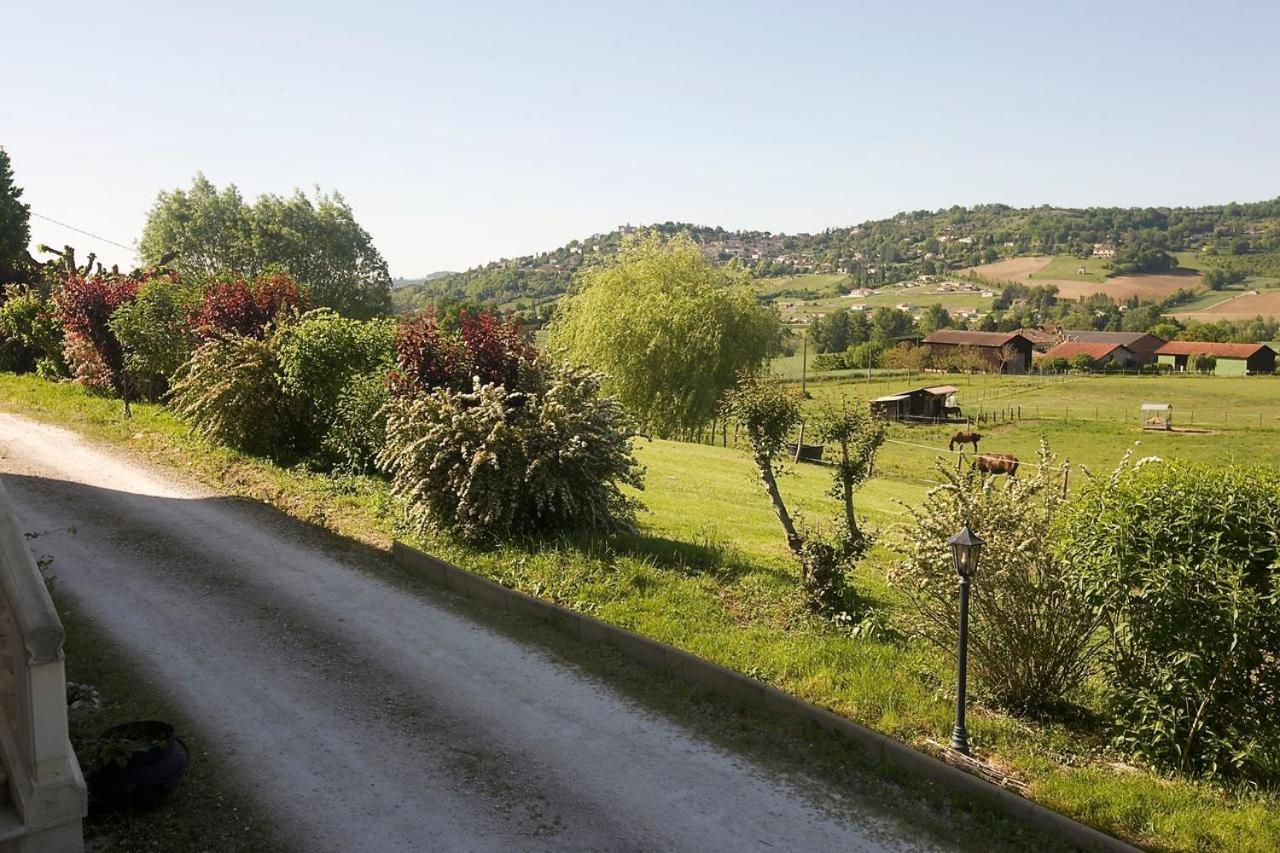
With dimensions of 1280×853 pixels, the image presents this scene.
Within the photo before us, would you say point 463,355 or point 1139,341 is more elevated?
point 463,355

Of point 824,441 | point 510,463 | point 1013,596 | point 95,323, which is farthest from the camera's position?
point 95,323

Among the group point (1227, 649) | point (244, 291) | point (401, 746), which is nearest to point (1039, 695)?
point (1227, 649)

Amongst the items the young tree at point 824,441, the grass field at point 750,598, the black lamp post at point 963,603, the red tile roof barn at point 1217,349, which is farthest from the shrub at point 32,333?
the red tile roof barn at point 1217,349

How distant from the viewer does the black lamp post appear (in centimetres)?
752

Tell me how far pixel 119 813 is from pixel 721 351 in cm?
3259

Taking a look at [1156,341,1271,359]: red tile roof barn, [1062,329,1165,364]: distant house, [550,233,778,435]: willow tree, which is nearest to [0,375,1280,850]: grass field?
[550,233,778,435]: willow tree

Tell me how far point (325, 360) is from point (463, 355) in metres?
3.68

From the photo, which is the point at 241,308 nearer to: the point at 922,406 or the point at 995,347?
the point at 922,406

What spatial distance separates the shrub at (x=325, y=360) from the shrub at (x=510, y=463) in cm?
368

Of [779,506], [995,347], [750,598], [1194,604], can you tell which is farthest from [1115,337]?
[1194,604]

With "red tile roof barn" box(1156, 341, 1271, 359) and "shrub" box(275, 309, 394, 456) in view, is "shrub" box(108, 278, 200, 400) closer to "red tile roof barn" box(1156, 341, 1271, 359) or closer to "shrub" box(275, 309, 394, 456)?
"shrub" box(275, 309, 394, 456)

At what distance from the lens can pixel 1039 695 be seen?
8.67 metres

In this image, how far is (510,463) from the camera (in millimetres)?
12414

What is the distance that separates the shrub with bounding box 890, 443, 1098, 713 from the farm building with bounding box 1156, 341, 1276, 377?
8435cm
